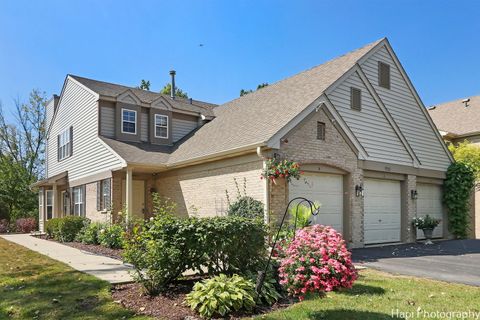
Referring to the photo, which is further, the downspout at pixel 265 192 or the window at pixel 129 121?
the window at pixel 129 121

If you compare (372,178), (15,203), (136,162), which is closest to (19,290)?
(136,162)

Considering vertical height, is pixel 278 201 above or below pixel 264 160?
below

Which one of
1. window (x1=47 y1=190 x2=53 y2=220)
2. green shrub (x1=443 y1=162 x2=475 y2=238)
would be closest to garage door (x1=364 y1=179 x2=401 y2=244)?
green shrub (x1=443 y1=162 x2=475 y2=238)

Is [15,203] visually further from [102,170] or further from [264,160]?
[264,160]

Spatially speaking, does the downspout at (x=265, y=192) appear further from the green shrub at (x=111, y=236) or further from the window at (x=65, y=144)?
the window at (x=65, y=144)

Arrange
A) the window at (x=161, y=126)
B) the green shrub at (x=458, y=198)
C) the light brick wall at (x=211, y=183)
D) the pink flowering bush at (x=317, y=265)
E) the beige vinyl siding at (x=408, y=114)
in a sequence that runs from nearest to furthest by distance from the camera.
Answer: the pink flowering bush at (x=317, y=265) < the light brick wall at (x=211, y=183) < the beige vinyl siding at (x=408, y=114) < the green shrub at (x=458, y=198) < the window at (x=161, y=126)

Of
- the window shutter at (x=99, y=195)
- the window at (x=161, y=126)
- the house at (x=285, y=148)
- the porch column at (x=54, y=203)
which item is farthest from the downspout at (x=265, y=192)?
the porch column at (x=54, y=203)

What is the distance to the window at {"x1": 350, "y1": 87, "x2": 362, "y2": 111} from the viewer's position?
15312 millimetres

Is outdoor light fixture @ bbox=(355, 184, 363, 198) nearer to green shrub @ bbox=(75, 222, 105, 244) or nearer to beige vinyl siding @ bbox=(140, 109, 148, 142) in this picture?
green shrub @ bbox=(75, 222, 105, 244)

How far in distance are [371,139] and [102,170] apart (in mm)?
11600

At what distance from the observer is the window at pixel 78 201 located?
20.2 metres

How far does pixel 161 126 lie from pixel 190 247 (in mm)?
13444

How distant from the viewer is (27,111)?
4112 centimetres

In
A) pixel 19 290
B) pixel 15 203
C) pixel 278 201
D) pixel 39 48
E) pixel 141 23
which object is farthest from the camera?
pixel 15 203
